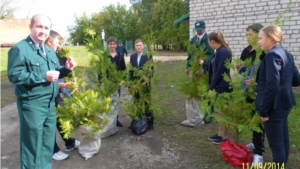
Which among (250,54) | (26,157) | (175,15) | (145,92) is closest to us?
(26,157)

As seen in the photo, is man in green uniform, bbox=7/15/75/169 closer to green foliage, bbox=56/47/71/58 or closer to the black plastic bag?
green foliage, bbox=56/47/71/58

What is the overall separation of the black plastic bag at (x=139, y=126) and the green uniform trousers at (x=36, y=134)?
6.05 feet

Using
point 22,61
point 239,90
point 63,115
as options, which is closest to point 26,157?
point 63,115

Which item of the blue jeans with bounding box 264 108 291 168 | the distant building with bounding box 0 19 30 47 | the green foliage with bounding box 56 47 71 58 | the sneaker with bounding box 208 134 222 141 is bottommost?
the sneaker with bounding box 208 134 222 141

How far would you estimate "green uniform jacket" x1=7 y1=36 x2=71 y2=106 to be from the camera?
2467 millimetres

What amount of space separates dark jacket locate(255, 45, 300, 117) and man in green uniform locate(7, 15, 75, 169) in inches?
84.5

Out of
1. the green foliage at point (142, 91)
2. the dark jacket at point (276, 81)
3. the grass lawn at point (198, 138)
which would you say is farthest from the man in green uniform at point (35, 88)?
the dark jacket at point (276, 81)

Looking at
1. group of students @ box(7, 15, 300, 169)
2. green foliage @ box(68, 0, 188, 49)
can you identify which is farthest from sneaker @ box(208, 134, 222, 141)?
green foliage @ box(68, 0, 188, 49)

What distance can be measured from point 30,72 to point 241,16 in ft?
26.3

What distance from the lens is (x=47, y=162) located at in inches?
116

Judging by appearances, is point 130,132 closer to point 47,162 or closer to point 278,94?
point 47,162

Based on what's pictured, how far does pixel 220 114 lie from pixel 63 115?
82.7 inches
